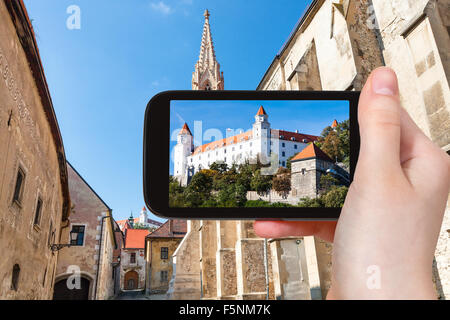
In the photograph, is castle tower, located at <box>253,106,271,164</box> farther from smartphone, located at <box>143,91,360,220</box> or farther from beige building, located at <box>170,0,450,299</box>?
beige building, located at <box>170,0,450,299</box>

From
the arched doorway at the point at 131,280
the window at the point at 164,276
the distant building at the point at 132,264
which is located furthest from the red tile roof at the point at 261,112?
the arched doorway at the point at 131,280

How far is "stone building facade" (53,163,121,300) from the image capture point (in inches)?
559

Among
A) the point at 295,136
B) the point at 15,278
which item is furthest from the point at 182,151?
the point at 15,278

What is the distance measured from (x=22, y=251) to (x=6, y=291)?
3.32 feet

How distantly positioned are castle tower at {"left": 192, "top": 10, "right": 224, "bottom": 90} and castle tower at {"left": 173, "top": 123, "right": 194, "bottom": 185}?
111 ft

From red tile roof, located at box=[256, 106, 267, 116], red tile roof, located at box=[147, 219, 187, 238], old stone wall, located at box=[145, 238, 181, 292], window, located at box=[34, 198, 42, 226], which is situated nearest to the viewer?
red tile roof, located at box=[256, 106, 267, 116]

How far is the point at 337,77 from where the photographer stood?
29.4 feet

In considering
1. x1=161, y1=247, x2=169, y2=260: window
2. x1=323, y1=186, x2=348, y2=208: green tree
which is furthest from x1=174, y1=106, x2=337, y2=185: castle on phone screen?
x1=161, y1=247, x2=169, y2=260: window

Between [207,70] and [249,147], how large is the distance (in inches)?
1478

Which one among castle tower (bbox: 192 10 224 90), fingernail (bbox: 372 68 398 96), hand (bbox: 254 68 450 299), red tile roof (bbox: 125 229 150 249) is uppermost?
castle tower (bbox: 192 10 224 90)

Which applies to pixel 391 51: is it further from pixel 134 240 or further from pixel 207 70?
pixel 134 240

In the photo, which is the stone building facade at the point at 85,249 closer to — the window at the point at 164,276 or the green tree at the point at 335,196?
the window at the point at 164,276

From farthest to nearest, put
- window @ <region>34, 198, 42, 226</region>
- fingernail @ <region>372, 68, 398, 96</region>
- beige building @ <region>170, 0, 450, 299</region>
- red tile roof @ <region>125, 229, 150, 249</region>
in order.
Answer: red tile roof @ <region>125, 229, 150, 249</region>
window @ <region>34, 198, 42, 226</region>
beige building @ <region>170, 0, 450, 299</region>
fingernail @ <region>372, 68, 398, 96</region>
